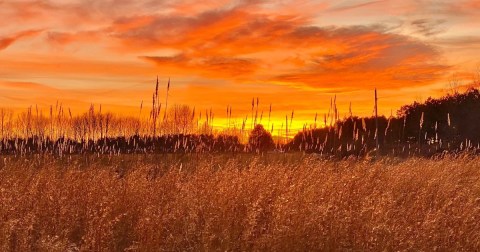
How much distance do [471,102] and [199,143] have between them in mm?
25007

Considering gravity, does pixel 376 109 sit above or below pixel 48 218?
above

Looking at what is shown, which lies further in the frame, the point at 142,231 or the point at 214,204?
the point at 214,204

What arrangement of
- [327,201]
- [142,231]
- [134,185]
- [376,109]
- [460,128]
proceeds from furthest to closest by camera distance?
[460,128] < [376,109] < [134,185] < [327,201] < [142,231]

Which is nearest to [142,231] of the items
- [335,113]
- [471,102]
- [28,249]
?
[28,249]

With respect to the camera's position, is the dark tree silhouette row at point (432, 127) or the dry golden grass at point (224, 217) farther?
the dark tree silhouette row at point (432, 127)

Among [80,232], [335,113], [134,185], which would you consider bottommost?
[80,232]

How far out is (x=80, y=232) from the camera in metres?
8.27

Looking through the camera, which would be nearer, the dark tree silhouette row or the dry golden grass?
the dry golden grass

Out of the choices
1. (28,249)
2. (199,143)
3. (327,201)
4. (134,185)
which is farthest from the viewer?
(199,143)

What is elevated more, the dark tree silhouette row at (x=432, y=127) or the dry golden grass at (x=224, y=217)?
the dark tree silhouette row at (x=432, y=127)

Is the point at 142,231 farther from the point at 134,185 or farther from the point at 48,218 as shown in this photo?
the point at 134,185

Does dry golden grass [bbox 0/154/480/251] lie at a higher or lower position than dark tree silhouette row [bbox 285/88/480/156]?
lower

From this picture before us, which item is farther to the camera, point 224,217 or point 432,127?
point 432,127

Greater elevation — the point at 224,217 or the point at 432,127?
the point at 432,127
